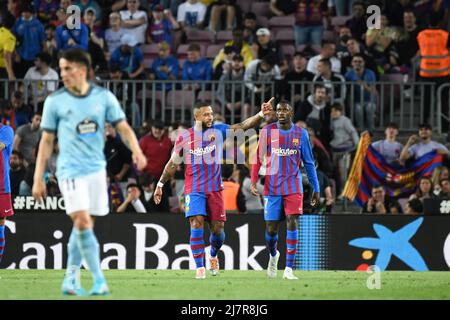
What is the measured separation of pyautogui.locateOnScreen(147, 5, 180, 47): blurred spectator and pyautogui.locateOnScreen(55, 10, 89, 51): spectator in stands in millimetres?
1999

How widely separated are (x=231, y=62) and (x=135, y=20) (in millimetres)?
3129

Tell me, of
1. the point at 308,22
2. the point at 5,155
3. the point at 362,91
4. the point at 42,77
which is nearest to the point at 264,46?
the point at 308,22

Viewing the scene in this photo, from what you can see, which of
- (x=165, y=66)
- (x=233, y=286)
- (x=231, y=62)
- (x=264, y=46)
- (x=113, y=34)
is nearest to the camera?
(x=233, y=286)

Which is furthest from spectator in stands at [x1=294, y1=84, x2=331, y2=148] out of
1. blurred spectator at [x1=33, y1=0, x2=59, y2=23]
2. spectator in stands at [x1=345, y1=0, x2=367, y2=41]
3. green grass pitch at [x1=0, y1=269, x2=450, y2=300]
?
blurred spectator at [x1=33, y1=0, x2=59, y2=23]

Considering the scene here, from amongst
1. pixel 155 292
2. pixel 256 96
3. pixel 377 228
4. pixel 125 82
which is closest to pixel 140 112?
pixel 125 82

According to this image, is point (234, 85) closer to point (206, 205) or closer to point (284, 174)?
point (284, 174)

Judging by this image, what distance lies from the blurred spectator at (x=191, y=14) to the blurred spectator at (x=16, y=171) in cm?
640

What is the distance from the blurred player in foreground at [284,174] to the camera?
15023mm

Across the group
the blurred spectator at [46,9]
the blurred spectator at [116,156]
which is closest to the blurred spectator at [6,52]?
the blurred spectator at [46,9]

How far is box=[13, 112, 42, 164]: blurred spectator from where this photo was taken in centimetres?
2077

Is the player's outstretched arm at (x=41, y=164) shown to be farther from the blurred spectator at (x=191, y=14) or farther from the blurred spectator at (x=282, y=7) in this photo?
the blurred spectator at (x=282, y=7)

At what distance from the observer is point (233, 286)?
12984 mm

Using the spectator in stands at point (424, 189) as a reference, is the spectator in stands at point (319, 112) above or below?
above

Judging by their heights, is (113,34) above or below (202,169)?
above
